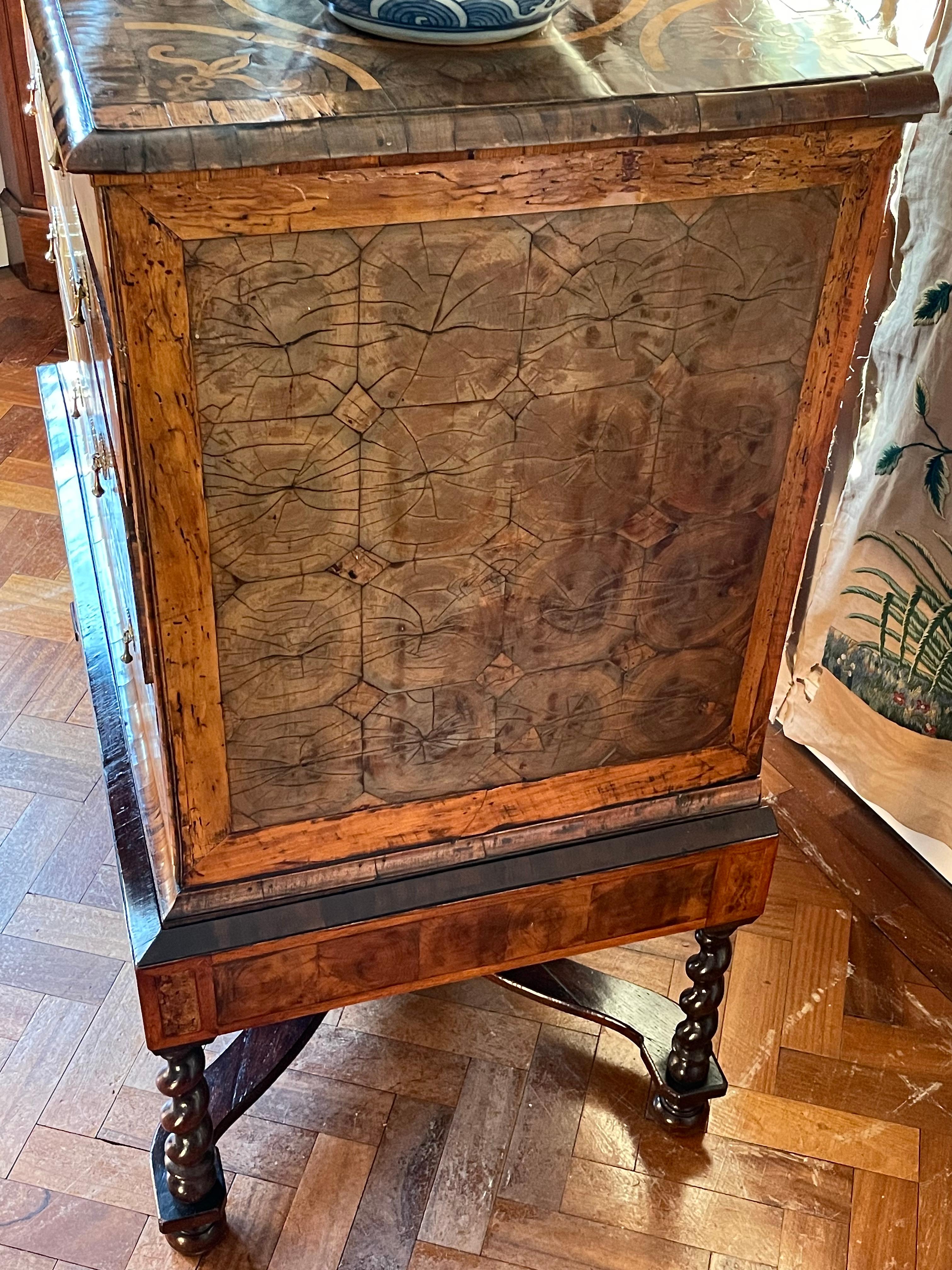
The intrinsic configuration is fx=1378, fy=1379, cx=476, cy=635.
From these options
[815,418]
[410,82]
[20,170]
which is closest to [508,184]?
[410,82]

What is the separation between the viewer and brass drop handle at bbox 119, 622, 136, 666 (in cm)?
114

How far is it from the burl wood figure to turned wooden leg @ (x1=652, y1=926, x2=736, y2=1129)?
7cm

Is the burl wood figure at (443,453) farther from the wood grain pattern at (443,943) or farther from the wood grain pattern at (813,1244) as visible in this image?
the wood grain pattern at (813,1244)

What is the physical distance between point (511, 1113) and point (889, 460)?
821 millimetres

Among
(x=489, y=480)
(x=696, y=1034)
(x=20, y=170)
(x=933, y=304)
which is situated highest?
(x=489, y=480)

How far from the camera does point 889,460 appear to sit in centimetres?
154

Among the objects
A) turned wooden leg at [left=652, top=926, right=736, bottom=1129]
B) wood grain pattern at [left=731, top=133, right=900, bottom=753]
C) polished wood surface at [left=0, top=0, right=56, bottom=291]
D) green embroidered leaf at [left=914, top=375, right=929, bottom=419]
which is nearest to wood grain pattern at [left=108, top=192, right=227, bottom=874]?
wood grain pattern at [left=731, top=133, right=900, bottom=753]

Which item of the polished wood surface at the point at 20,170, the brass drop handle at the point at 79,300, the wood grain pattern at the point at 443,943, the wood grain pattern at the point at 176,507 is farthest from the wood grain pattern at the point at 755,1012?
the polished wood surface at the point at 20,170

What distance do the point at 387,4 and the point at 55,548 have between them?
1409 mm

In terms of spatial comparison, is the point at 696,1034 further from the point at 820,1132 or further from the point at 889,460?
the point at 889,460

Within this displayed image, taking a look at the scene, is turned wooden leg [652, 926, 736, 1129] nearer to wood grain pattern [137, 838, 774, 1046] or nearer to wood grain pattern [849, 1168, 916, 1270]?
wood grain pattern [137, 838, 774, 1046]

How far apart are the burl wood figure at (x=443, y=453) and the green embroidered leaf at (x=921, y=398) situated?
510mm

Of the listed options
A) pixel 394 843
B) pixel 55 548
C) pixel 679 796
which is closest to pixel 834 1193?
pixel 679 796

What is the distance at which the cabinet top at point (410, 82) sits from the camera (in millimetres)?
746
